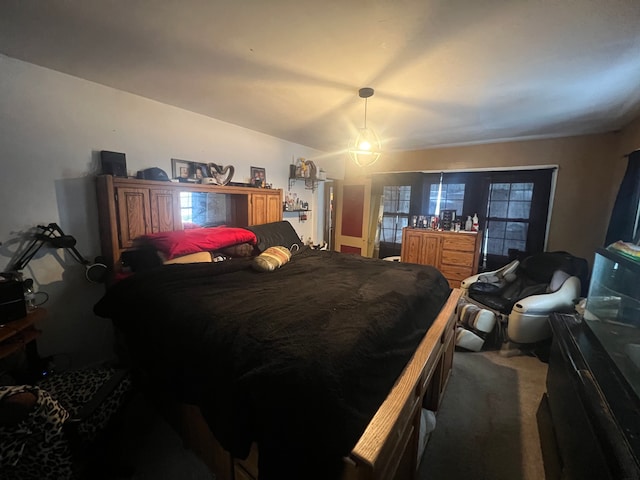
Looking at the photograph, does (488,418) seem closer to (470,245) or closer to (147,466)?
(147,466)

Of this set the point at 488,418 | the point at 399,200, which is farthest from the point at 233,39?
the point at 399,200

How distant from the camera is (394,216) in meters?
4.84

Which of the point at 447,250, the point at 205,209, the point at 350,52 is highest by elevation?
the point at 350,52

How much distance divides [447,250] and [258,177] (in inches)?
115

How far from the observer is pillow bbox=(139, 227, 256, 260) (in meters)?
2.22

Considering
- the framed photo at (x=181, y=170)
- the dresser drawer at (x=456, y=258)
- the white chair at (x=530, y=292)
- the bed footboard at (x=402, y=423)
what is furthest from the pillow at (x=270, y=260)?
the dresser drawer at (x=456, y=258)

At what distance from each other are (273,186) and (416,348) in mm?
2994

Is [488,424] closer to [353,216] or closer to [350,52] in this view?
[350,52]

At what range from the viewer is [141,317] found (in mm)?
1628

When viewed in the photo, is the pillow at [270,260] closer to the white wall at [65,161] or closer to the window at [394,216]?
the white wall at [65,161]

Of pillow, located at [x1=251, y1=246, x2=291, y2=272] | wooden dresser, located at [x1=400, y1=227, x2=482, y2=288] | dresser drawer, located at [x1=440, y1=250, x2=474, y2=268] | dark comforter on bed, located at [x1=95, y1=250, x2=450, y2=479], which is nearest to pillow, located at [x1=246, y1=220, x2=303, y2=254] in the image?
pillow, located at [x1=251, y1=246, x2=291, y2=272]

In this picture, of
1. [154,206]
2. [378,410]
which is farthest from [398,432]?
[154,206]

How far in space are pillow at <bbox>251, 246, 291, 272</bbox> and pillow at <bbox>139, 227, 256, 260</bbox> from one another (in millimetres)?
442

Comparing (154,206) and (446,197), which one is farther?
(446,197)
